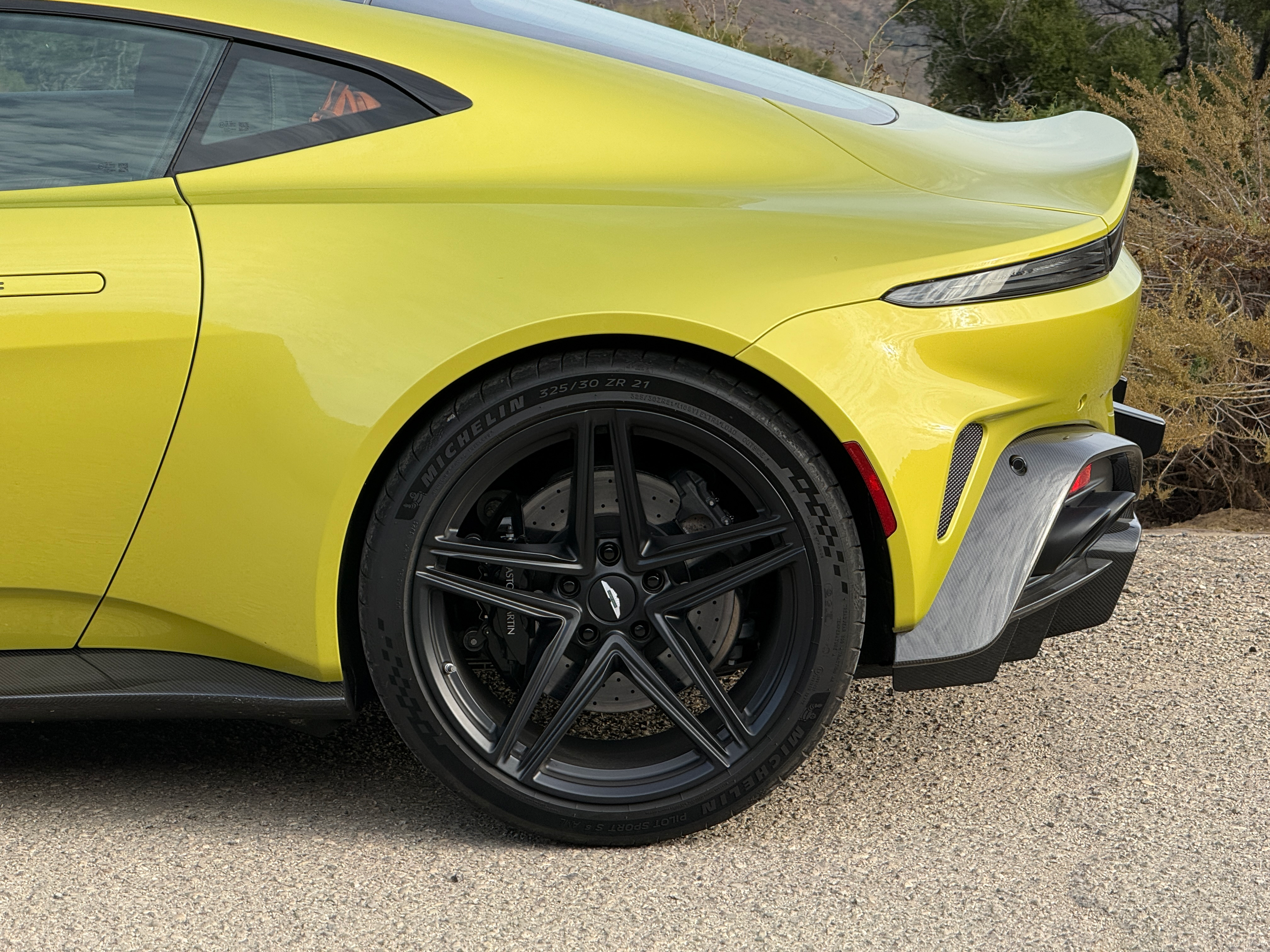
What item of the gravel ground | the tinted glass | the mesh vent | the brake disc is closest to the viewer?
the gravel ground

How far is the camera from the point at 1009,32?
2011cm

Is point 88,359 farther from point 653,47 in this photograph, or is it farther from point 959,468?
point 959,468

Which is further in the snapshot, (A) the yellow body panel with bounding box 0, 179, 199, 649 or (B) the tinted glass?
(B) the tinted glass

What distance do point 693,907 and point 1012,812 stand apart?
2.32ft

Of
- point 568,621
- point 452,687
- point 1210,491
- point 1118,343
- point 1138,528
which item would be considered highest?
point 1118,343

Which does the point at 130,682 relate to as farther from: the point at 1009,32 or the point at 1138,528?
the point at 1009,32

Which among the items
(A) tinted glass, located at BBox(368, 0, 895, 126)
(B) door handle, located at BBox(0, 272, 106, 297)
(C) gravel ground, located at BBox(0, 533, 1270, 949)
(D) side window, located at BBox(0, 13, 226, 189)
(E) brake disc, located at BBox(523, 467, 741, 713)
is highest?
(A) tinted glass, located at BBox(368, 0, 895, 126)

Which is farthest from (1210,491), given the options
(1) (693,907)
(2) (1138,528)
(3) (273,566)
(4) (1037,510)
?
(3) (273,566)

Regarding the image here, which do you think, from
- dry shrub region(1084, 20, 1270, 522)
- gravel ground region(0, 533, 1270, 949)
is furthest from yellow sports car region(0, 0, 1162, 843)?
dry shrub region(1084, 20, 1270, 522)

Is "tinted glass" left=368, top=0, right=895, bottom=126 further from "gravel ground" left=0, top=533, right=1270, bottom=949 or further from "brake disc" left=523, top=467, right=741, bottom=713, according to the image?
"gravel ground" left=0, top=533, right=1270, bottom=949

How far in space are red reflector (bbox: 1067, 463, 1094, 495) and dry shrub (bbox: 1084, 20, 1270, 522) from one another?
273cm

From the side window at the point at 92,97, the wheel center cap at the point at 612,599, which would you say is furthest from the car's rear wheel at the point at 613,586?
the side window at the point at 92,97

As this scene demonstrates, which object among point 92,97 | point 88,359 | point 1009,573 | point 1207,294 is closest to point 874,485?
point 1009,573

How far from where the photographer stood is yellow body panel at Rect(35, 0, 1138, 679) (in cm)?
203
